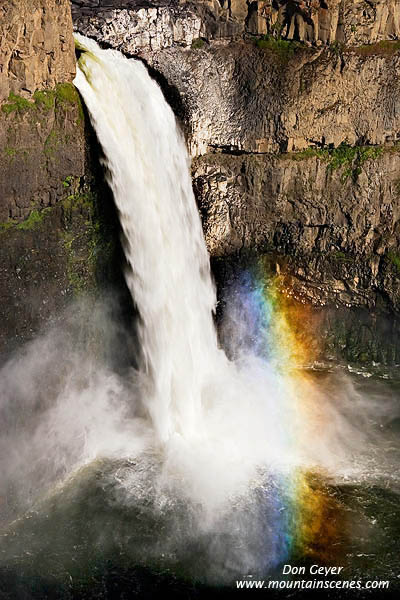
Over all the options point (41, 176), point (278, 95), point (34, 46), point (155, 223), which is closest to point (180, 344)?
point (155, 223)

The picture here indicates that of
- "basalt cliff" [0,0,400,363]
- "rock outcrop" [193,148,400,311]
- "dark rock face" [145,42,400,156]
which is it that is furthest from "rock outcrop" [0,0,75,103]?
"rock outcrop" [193,148,400,311]

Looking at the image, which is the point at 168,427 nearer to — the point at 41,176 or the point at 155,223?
the point at 155,223

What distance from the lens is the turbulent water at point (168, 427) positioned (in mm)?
10727

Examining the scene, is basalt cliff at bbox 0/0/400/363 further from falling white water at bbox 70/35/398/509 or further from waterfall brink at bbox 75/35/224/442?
waterfall brink at bbox 75/35/224/442

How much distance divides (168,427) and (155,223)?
3842mm

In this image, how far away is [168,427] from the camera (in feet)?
44.5

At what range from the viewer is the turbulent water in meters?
10.7

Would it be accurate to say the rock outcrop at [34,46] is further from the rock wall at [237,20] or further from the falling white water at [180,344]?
the rock wall at [237,20]

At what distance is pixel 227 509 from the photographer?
11.3 metres

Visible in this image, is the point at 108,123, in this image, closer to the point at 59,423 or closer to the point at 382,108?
the point at 59,423

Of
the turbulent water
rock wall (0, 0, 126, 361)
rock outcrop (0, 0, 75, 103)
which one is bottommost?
the turbulent water

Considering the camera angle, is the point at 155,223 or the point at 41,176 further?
the point at 155,223

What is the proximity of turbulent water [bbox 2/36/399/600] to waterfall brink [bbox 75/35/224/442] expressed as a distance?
0.12 ft

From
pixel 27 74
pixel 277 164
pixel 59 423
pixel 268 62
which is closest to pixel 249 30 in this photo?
pixel 268 62
